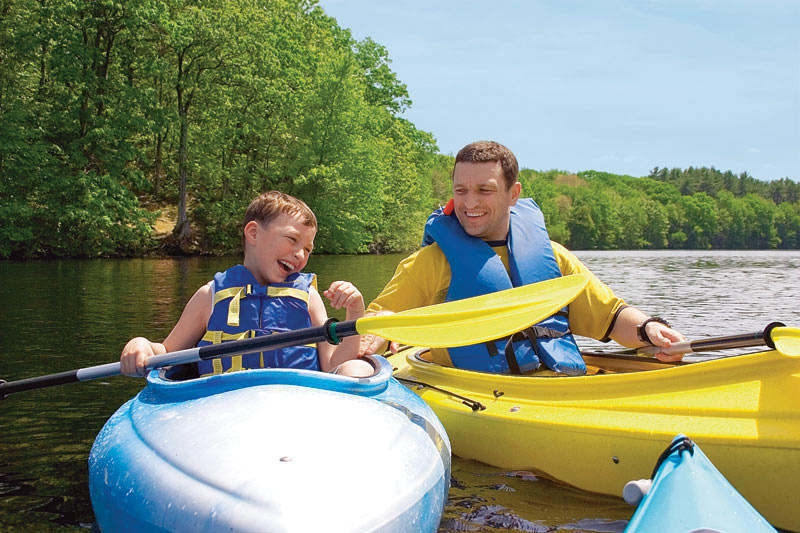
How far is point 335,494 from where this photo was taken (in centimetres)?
172

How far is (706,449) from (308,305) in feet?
5.51

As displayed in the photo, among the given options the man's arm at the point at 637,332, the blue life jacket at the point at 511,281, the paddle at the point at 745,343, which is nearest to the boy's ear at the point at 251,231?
the blue life jacket at the point at 511,281

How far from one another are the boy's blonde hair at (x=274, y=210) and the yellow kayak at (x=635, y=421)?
117 centimetres

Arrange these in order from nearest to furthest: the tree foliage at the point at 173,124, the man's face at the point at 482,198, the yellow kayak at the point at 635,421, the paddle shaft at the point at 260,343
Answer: the yellow kayak at the point at 635,421, the paddle shaft at the point at 260,343, the man's face at the point at 482,198, the tree foliage at the point at 173,124

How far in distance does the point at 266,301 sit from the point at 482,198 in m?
1.32

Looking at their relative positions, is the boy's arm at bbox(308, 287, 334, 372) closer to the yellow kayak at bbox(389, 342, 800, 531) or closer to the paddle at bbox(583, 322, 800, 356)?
the yellow kayak at bbox(389, 342, 800, 531)

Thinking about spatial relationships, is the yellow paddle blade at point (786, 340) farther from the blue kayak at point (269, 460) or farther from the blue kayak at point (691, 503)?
the blue kayak at point (269, 460)

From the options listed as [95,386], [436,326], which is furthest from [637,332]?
[95,386]

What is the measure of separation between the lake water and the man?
64 centimetres

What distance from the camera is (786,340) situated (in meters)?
2.56

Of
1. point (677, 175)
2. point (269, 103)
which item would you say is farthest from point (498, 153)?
point (677, 175)

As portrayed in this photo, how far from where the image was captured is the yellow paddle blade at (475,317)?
267 cm

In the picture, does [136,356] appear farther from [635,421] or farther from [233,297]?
[635,421]

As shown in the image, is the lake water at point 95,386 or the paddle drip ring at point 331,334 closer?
the paddle drip ring at point 331,334
